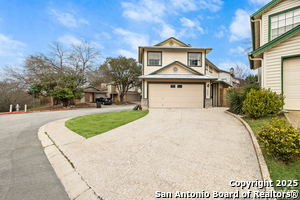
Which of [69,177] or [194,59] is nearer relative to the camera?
[69,177]

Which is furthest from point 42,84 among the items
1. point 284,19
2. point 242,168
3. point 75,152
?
point 284,19

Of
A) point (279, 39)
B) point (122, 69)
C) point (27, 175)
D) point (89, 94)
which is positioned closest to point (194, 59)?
point (279, 39)

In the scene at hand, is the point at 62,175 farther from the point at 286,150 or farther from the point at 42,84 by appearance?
the point at 42,84

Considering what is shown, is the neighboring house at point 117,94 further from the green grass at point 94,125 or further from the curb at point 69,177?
the curb at point 69,177

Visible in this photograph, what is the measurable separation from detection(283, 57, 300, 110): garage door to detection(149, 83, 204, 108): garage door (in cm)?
601

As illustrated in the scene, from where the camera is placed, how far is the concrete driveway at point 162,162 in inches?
89.9

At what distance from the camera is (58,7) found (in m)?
14.2

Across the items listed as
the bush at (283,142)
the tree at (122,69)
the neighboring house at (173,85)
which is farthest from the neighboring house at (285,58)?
the tree at (122,69)

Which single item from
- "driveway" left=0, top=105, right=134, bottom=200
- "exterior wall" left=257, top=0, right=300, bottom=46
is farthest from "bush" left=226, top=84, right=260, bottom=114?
"driveway" left=0, top=105, right=134, bottom=200

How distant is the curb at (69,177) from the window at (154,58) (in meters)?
11.6

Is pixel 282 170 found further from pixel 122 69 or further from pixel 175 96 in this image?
pixel 122 69

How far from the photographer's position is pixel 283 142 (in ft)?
8.79

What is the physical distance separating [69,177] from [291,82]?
9.69 meters

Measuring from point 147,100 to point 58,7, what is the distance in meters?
14.5
